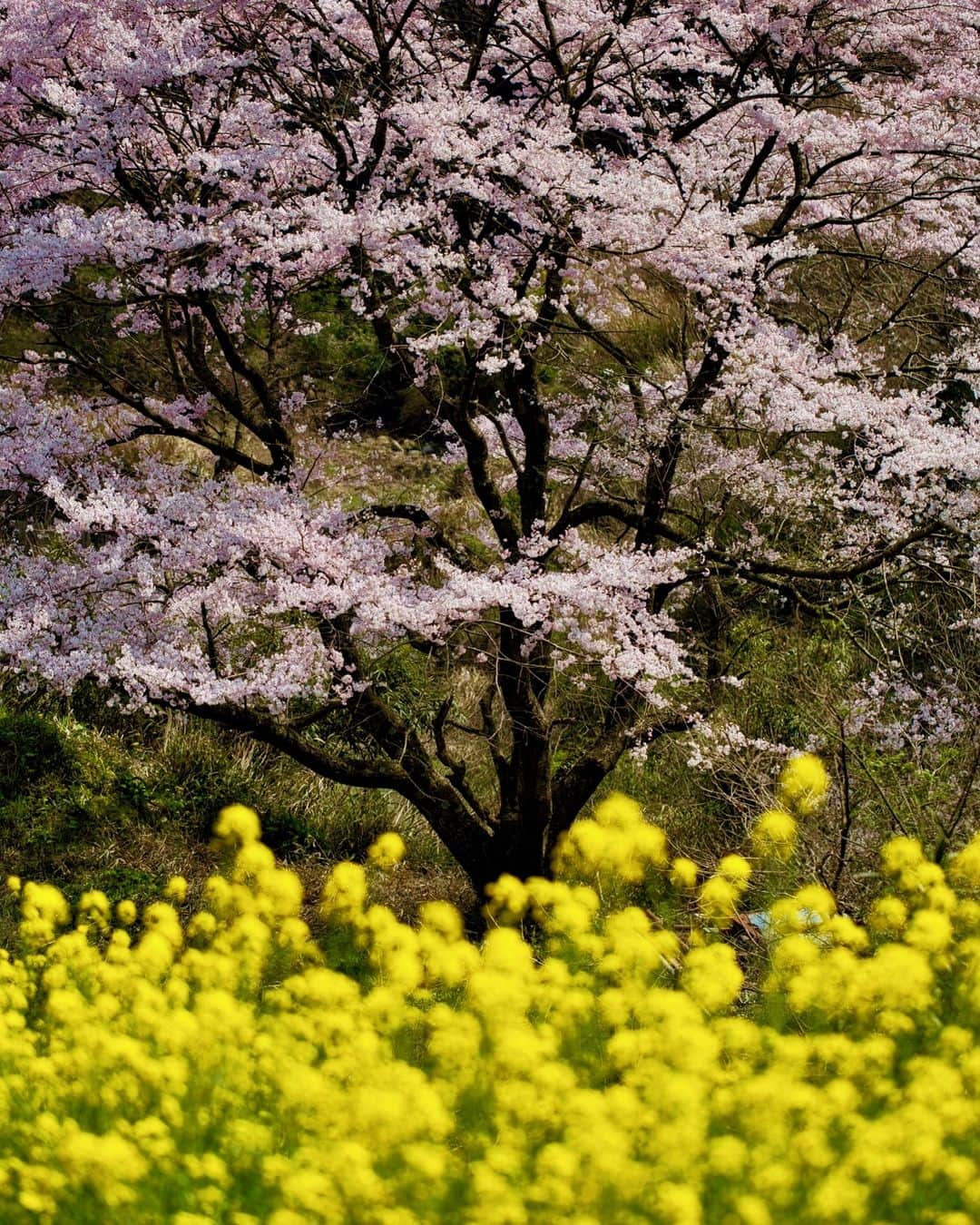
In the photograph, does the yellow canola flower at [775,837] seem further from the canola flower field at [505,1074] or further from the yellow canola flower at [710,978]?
the yellow canola flower at [710,978]

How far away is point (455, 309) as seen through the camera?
5.59 metres

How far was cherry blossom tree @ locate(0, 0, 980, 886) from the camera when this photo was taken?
5.23m

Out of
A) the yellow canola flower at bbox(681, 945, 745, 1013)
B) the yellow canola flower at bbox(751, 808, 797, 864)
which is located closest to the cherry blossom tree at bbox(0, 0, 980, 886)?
the yellow canola flower at bbox(751, 808, 797, 864)

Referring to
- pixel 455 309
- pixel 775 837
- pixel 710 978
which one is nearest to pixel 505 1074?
pixel 710 978

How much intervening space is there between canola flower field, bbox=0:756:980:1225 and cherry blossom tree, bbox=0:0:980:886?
1.36 metres

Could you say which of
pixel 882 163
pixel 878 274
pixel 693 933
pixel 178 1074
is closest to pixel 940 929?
pixel 693 933

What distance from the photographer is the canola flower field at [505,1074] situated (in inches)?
116

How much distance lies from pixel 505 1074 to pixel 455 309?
3.48 metres

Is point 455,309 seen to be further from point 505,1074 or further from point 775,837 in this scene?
point 505,1074

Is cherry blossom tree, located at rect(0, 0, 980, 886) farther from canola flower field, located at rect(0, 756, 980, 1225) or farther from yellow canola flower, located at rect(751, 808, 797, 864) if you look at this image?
canola flower field, located at rect(0, 756, 980, 1225)

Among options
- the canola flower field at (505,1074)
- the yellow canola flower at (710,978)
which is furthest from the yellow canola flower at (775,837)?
the yellow canola flower at (710,978)

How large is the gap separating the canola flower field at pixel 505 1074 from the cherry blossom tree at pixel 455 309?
53.4 inches

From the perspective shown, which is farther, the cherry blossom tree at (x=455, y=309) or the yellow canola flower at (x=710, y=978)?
the cherry blossom tree at (x=455, y=309)

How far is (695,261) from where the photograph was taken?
573 centimetres
